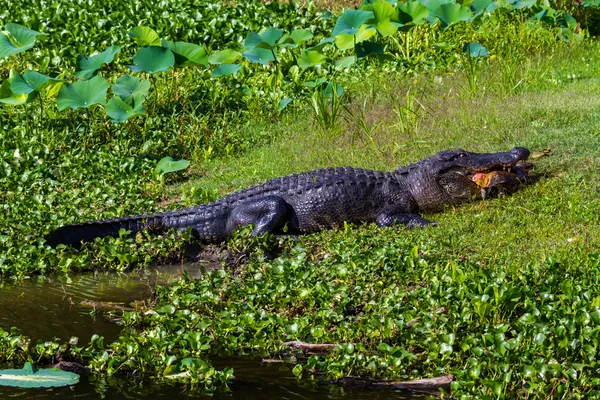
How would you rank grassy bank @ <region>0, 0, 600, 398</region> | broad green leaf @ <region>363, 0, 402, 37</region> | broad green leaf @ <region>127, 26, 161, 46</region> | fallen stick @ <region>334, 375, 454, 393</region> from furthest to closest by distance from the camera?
1. broad green leaf @ <region>127, 26, 161, 46</region>
2. broad green leaf @ <region>363, 0, 402, 37</region>
3. grassy bank @ <region>0, 0, 600, 398</region>
4. fallen stick @ <region>334, 375, 454, 393</region>

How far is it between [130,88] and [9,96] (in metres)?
1.37

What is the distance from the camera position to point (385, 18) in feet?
35.3

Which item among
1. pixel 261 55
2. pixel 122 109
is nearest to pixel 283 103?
pixel 261 55

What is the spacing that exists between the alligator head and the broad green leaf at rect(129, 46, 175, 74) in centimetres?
354

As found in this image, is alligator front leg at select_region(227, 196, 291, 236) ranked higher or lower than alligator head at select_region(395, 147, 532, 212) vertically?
lower

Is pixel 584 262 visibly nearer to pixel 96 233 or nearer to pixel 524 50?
pixel 96 233

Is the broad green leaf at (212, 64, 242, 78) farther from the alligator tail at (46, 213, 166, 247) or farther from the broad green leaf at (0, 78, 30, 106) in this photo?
the alligator tail at (46, 213, 166, 247)

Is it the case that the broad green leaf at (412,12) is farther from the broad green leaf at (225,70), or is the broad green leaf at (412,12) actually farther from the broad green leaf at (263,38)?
the broad green leaf at (225,70)

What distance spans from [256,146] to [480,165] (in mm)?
3258

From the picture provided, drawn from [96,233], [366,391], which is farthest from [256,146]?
[366,391]

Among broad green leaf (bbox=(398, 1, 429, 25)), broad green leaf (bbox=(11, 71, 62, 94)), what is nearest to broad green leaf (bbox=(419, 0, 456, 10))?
broad green leaf (bbox=(398, 1, 429, 25))

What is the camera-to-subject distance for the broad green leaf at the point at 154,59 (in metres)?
10.6

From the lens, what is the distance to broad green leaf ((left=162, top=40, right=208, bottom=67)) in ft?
35.5

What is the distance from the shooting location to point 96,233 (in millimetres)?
7898
